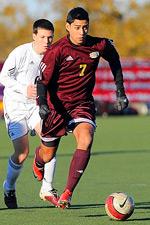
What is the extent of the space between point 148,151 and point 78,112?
9425 millimetres

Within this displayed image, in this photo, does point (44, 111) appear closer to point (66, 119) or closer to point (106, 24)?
point (66, 119)

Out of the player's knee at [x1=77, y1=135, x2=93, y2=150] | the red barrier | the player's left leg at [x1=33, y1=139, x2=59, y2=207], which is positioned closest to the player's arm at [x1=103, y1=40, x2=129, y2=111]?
the player's knee at [x1=77, y1=135, x2=93, y2=150]

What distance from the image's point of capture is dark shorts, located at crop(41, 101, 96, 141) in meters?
9.91

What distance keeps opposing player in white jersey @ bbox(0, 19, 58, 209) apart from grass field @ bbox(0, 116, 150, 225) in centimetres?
26

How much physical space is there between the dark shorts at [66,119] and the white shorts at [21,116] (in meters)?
0.41

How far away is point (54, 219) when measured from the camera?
30.1ft

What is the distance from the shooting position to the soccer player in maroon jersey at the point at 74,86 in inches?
382

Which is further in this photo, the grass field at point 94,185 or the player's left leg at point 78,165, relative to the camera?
the player's left leg at point 78,165

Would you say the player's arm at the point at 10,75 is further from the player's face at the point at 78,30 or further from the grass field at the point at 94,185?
the grass field at the point at 94,185

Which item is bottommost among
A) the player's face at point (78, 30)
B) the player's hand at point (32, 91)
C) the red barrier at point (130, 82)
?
the red barrier at point (130, 82)

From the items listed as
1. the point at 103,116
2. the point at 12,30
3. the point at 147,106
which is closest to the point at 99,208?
the point at 103,116

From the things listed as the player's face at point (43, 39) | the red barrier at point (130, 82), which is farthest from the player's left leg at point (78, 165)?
the red barrier at point (130, 82)

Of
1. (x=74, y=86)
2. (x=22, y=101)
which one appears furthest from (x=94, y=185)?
(x=74, y=86)

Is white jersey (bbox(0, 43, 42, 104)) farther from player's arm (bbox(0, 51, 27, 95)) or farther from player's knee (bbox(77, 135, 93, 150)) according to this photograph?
player's knee (bbox(77, 135, 93, 150))
